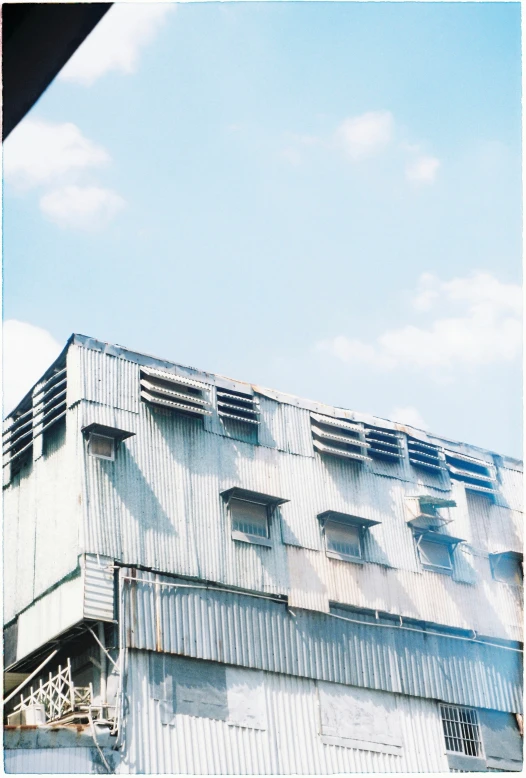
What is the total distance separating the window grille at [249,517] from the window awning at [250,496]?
116 millimetres

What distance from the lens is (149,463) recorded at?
2298 cm

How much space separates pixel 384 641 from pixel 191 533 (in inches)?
242

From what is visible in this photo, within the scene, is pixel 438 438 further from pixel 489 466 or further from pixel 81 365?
pixel 81 365

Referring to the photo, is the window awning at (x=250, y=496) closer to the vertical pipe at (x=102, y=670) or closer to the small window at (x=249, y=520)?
the small window at (x=249, y=520)

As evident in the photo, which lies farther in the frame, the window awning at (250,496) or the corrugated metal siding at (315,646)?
the window awning at (250,496)

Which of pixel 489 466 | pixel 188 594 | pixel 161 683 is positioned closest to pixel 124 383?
pixel 188 594

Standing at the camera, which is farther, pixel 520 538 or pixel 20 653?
pixel 520 538

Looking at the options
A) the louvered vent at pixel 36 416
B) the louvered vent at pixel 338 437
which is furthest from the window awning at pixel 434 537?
the louvered vent at pixel 36 416

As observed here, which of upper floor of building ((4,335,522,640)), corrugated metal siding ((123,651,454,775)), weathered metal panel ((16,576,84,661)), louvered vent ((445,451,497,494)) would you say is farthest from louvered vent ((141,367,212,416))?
louvered vent ((445,451,497,494))

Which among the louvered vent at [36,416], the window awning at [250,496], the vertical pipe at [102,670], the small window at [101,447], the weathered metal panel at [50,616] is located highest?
the louvered vent at [36,416]

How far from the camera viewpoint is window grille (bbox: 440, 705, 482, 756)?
2391 cm

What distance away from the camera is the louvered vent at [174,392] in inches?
932

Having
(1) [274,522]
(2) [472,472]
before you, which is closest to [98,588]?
(1) [274,522]

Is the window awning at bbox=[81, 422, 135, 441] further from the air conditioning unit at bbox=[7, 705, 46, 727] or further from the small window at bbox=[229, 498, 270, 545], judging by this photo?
the air conditioning unit at bbox=[7, 705, 46, 727]
